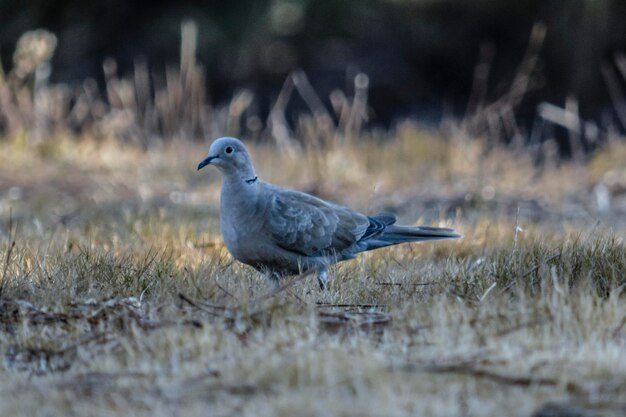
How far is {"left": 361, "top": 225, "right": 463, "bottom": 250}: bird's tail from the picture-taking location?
5.50 metres

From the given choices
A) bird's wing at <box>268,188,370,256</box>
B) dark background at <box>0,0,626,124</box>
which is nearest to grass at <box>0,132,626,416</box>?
bird's wing at <box>268,188,370,256</box>

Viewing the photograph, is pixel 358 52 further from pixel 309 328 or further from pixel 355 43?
pixel 309 328

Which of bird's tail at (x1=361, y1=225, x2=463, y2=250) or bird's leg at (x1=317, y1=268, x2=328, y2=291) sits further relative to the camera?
bird's tail at (x1=361, y1=225, x2=463, y2=250)

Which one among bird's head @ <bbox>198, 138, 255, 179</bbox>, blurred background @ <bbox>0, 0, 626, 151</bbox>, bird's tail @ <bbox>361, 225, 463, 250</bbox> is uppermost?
blurred background @ <bbox>0, 0, 626, 151</bbox>

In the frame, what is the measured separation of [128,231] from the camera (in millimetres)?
6371

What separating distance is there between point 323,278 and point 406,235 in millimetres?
865

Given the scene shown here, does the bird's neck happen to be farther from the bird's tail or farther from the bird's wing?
the bird's tail

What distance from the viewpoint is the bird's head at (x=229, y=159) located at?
5.05 meters

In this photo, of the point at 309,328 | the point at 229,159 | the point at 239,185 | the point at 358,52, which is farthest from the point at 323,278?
the point at 358,52

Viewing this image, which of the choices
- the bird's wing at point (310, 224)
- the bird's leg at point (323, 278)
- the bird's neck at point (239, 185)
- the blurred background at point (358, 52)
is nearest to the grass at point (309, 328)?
the bird's leg at point (323, 278)

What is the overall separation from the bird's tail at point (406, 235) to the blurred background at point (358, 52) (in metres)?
8.39

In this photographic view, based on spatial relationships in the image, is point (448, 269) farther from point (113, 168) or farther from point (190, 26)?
point (190, 26)

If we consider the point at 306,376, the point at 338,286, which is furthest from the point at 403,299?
the point at 306,376

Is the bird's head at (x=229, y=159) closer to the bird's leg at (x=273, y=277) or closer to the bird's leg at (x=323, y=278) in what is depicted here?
the bird's leg at (x=273, y=277)
